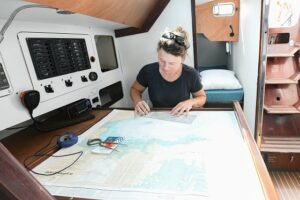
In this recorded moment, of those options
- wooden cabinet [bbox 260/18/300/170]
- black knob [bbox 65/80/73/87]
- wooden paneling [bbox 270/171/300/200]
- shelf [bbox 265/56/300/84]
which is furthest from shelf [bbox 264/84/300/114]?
black knob [bbox 65/80/73/87]

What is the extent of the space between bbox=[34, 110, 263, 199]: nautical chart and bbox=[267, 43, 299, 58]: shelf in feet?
2.86

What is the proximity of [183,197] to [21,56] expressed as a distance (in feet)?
2.80

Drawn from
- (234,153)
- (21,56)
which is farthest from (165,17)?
(234,153)

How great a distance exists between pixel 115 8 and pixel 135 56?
1.96 ft

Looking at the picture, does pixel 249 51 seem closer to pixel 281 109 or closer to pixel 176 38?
pixel 281 109

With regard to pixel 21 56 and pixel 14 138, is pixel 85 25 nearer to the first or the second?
pixel 21 56

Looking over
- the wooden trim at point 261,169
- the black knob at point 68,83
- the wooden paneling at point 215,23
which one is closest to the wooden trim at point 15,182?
the wooden trim at point 261,169

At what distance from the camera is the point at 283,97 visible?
5.33 feet

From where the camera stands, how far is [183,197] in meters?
0.48

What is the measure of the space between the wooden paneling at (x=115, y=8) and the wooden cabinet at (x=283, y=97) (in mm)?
912

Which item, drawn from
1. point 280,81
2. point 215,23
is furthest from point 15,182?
point 215,23

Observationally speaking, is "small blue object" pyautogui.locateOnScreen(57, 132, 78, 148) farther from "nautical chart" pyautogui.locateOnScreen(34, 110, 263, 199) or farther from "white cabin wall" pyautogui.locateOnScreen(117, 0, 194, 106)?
"white cabin wall" pyautogui.locateOnScreen(117, 0, 194, 106)

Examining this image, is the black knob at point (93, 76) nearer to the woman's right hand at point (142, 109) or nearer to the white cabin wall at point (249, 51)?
the woman's right hand at point (142, 109)

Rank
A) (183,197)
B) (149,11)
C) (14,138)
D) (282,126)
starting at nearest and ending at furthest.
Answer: (183,197), (14,138), (149,11), (282,126)
